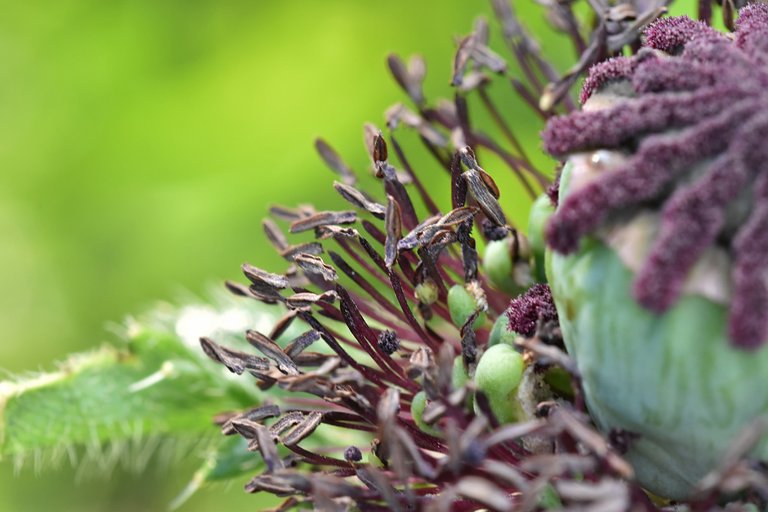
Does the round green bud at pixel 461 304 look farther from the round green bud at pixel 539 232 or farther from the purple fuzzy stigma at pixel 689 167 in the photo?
the purple fuzzy stigma at pixel 689 167

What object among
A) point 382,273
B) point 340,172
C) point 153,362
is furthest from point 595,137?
point 153,362

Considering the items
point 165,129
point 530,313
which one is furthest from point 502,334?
point 165,129

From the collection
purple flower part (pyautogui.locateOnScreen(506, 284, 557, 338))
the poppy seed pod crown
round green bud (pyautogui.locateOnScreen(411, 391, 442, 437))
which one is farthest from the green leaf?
the poppy seed pod crown

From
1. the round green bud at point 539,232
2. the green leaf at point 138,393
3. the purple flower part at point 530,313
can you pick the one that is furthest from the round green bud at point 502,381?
the green leaf at point 138,393

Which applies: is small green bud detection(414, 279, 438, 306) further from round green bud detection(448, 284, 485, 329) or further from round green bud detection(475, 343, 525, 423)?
round green bud detection(475, 343, 525, 423)

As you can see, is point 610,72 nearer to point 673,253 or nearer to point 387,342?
point 673,253

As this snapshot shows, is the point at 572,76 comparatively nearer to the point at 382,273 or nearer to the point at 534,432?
the point at 382,273
